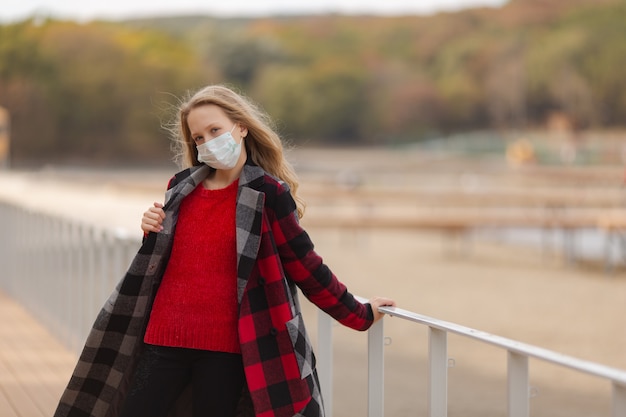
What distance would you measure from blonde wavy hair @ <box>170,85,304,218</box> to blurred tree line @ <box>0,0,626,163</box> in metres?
62.6

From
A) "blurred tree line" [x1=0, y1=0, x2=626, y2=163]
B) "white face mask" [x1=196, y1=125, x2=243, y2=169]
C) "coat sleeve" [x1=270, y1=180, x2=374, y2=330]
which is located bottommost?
"coat sleeve" [x1=270, y1=180, x2=374, y2=330]

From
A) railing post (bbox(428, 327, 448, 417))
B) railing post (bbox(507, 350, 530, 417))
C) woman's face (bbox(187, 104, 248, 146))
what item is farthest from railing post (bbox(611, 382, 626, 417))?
woman's face (bbox(187, 104, 248, 146))

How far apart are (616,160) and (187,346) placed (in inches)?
1898

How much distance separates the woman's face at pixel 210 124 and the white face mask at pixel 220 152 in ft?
0.07

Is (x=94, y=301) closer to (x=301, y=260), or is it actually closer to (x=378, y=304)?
(x=378, y=304)

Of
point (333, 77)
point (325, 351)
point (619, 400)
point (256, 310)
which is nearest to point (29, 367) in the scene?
point (325, 351)

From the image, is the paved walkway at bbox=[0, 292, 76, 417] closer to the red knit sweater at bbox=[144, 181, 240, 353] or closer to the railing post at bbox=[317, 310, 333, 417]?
the railing post at bbox=[317, 310, 333, 417]

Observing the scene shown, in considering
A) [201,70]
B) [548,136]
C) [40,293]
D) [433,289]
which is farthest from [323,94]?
[40,293]

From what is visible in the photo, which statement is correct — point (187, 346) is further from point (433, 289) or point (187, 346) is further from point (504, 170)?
point (504, 170)

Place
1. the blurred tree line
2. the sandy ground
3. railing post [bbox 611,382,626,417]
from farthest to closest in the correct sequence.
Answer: the blurred tree line
the sandy ground
railing post [bbox 611,382,626,417]

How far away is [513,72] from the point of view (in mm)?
82000

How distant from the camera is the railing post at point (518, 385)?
2.05m

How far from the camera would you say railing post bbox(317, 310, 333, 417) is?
9.19ft

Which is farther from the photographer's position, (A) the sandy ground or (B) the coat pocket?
(A) the sandy ground
